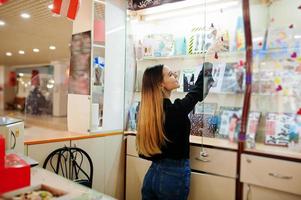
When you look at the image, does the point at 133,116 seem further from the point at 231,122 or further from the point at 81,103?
the point at 231,122

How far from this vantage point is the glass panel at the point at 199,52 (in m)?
2.04

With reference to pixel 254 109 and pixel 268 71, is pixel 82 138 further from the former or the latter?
pixel 268 71

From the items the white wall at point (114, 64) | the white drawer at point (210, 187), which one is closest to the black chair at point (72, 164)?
the white wall at point (114, 64)

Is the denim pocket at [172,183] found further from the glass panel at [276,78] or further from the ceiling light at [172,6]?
the ceiling light at [172,6]

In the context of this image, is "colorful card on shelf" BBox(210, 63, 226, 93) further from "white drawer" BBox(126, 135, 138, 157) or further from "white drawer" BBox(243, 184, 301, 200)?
"white drawer" BBox(126, 135, 138, 157)

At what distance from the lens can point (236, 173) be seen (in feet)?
7.06

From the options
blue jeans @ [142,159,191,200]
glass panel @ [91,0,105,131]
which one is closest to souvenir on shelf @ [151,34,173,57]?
glass panel @ [91,0,105,131]

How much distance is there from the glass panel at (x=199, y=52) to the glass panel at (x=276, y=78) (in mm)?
120

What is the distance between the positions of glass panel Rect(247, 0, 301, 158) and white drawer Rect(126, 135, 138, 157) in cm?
122

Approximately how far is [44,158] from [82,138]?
1.34ft

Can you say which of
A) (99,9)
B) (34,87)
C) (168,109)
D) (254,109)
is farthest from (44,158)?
(34,87)

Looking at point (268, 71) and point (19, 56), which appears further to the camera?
point (19, 56)

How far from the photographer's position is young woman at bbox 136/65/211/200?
2088 millimetres

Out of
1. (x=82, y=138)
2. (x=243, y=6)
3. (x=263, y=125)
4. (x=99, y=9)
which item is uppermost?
(x=99, y=9)
